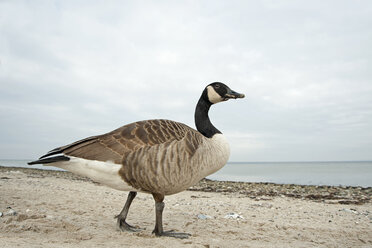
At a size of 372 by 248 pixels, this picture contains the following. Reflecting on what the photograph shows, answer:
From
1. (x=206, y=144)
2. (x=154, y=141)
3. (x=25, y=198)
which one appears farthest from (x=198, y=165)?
(x=25, y=198)

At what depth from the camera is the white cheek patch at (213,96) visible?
18.9ft

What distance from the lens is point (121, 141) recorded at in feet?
15.2

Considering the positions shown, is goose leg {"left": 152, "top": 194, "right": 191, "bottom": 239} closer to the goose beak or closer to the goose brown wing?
the goose brown wing

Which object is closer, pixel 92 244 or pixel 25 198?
pixel 92 244

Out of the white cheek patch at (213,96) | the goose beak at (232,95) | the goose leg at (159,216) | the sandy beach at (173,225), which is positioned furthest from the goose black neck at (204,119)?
the sandy beach at (173,225)

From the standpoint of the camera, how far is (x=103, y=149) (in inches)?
181

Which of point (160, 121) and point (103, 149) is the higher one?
point (160, 121)

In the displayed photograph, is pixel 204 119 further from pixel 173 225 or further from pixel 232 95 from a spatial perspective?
pixel 173 225

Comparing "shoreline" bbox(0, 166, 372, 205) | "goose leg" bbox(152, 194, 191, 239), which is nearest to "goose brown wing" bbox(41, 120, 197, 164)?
"goose leg" bbox(152, 194, 191, 239)

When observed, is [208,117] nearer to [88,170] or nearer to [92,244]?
[88,170]

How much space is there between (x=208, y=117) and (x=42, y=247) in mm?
3698

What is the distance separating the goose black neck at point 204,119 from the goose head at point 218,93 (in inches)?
3.8

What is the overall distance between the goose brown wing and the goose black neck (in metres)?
0.74

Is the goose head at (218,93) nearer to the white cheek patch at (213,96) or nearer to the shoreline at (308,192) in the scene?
the white cheek patch at (213,96)
